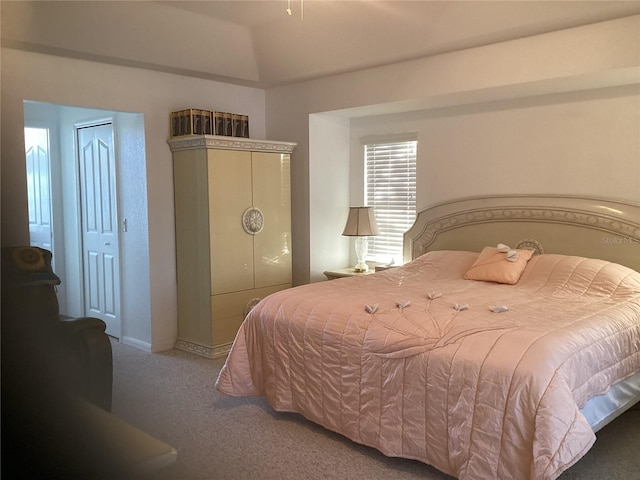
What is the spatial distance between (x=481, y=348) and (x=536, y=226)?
5.75ft

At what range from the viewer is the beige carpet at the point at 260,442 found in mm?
433

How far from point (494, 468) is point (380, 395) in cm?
56

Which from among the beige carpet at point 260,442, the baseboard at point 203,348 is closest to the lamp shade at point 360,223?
the baseboard at point 203,348

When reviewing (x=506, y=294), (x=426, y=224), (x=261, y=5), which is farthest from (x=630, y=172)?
(x=261, y=5)

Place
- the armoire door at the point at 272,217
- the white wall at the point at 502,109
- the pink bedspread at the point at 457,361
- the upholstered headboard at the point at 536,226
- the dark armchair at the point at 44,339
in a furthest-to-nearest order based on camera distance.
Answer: the armoire door at the point at 272,217
the upholstered headboard at the point at 536,226
the white wall at the point at 502,109
the pink bedspread at the point at 457,361
the dark armchair at the point at 44,339

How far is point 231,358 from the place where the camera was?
276 cm

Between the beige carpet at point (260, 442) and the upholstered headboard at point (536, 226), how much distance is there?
3.33 ft

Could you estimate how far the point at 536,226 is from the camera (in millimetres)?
3404

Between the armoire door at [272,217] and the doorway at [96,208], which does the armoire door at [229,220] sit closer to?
the armoire door at [272,217]

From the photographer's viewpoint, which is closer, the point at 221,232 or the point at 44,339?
the point at 44,339

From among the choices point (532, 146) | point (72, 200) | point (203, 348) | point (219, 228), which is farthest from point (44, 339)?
point (532, 146)

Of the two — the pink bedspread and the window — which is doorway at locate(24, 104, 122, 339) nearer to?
the pink bedspread

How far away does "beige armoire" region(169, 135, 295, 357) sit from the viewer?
366 centimetres

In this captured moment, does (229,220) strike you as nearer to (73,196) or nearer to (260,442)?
(260,442)
